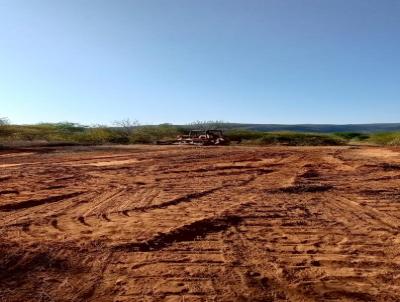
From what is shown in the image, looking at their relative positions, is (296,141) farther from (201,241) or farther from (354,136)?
(201,241)

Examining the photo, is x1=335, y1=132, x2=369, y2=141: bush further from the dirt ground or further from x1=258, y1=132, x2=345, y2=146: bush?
the dirt ground

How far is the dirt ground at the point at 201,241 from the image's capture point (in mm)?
4754

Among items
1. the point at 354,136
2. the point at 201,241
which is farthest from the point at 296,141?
the point at 201,241

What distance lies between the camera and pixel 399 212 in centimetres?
838

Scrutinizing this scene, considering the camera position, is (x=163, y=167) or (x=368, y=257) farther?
(x=163, y=167)

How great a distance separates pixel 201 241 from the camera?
6.46m

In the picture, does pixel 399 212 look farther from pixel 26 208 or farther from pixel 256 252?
pixel 26 208

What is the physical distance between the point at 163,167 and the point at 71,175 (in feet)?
11.1

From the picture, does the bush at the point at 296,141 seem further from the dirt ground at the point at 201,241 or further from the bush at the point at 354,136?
the dirt ground at the point at 201,241

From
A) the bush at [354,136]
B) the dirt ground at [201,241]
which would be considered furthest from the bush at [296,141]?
the dirt ground at [201,241]

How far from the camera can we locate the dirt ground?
15.6ft

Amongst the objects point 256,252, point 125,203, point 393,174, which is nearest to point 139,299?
point 256,252

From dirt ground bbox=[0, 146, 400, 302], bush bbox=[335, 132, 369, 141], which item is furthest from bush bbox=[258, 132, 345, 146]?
dirt ground bbox=[0, 146, 400, 302]

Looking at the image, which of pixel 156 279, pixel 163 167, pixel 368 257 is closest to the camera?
pixel 156 279
